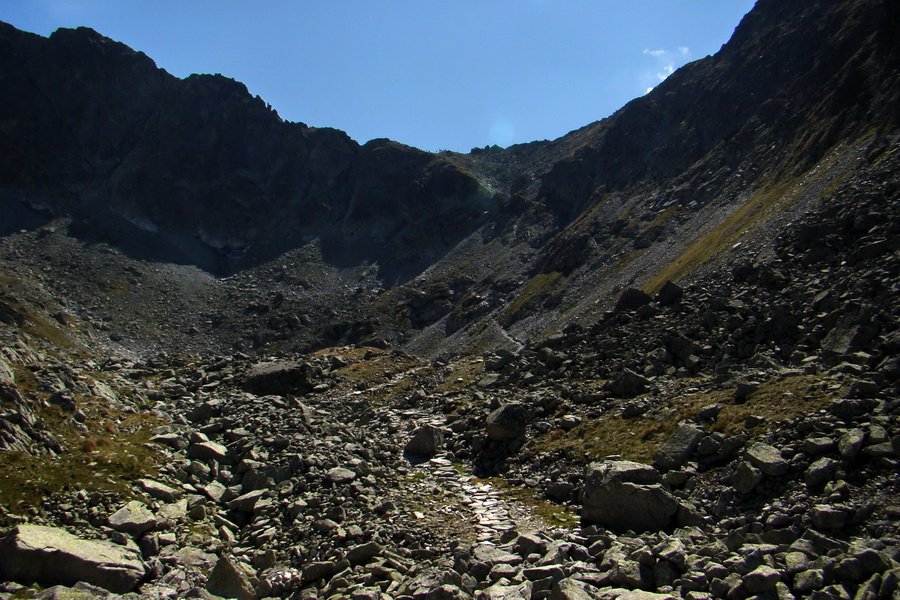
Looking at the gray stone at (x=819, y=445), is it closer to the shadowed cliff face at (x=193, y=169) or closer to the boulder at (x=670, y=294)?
the boulder at (x=670, y=294)

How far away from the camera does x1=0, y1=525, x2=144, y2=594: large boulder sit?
40.5ft

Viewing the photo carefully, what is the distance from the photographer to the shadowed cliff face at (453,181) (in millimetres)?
78500

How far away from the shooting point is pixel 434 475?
977 inches

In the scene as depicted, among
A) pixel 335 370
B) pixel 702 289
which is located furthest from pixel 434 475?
pixel 335 370

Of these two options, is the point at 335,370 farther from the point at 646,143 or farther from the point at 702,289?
the point at 646,143

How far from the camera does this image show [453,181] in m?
171

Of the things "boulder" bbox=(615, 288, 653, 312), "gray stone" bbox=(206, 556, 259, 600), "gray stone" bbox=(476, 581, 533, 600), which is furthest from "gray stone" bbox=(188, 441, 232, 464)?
"boulder" bbox=(615, 288, 653, 312)

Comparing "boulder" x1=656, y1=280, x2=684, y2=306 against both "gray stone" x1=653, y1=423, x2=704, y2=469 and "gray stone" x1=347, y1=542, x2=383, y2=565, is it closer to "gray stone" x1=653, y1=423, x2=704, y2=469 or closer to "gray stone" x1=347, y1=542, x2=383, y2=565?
"gray stone" x1=653, y1=423, x2=704, y2=469

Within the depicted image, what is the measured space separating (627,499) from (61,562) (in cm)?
1533

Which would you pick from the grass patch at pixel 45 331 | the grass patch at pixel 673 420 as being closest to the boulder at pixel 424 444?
the grass patch at pixel 673 420

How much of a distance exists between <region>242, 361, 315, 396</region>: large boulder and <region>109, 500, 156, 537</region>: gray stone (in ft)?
81.5

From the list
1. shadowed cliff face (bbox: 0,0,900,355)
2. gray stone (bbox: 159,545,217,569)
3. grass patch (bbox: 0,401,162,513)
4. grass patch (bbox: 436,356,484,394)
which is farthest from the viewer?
shadowed cliff face (bbox: 0,0,900,355)

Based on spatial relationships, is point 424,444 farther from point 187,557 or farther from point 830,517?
point 830,517

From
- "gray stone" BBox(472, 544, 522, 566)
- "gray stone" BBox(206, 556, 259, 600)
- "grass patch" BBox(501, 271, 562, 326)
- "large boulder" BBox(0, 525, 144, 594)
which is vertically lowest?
"gray stone" BBox(472, 544, 522, 566)
